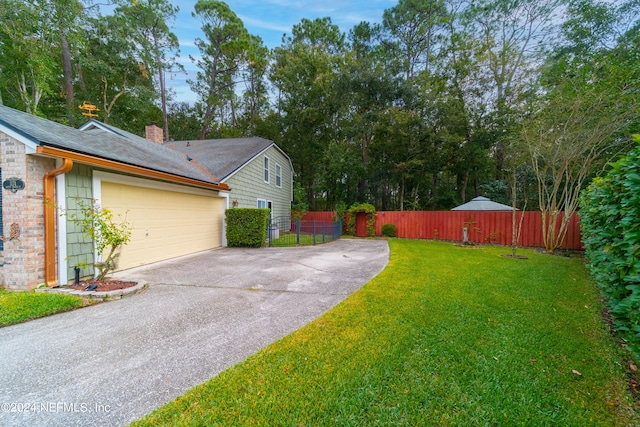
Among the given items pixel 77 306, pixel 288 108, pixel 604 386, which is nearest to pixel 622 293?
pixel 604 386

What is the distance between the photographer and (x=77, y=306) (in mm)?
3768

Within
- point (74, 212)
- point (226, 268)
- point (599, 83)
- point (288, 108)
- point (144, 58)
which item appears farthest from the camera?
point (288, 108)

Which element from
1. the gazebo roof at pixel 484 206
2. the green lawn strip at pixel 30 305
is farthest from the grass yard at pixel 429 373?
the gazebo roof at pixel 484 206

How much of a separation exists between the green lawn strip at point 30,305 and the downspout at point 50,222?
15.9 inches

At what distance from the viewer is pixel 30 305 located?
356cm

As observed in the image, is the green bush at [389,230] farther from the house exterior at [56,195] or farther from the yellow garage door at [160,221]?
the house exterior at [56,195]

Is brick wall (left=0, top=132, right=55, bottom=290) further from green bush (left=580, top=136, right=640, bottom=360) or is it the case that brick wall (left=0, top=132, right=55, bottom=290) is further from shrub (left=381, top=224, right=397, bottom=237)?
shrub (left=381, top=224, right=397, bottom=237)

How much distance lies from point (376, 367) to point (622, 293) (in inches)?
103

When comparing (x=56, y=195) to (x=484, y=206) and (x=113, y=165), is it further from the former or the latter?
(x=484, y=206)

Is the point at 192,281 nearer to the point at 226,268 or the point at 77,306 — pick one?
the point at 226,268

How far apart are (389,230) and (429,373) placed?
41.2ft

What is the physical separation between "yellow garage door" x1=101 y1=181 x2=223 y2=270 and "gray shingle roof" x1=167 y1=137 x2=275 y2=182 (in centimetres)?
173

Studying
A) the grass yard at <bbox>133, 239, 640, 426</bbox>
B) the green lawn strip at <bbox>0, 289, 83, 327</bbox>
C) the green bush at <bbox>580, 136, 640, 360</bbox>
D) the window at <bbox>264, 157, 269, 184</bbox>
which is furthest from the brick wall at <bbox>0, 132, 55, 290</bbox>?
the window at <bbox>264, 157, 269, 184</bbox>

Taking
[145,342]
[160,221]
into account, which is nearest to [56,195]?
[160,221]
